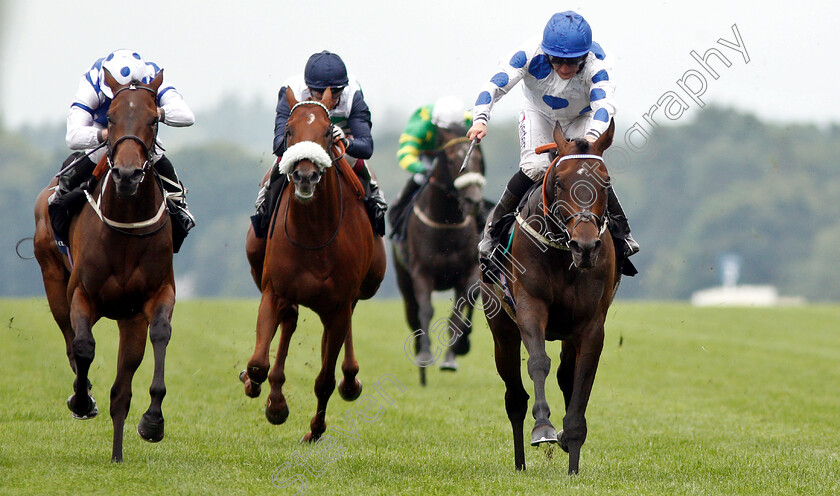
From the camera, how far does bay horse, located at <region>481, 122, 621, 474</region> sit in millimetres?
6996

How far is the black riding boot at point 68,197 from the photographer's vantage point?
8.16 meters

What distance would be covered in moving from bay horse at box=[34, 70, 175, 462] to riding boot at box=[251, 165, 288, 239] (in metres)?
0.97

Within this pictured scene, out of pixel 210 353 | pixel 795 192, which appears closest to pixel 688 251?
pixel 795 192

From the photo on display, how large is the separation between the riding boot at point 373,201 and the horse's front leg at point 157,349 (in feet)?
5.87

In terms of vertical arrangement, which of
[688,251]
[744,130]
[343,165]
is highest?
[744,130]

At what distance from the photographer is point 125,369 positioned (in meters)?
7.86

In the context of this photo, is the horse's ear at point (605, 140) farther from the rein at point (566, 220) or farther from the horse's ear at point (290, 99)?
the horse's ear at point (290, 99)

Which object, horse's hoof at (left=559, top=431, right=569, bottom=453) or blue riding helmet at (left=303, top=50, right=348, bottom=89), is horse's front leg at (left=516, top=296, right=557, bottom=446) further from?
blue riding helmet at (left=303, top=50, right=348, bottom=89)

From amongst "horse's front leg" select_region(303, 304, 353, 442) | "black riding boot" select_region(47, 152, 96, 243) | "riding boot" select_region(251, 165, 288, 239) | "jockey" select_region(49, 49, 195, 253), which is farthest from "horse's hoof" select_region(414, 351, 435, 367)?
"black riding boot" select_region(47, 152, 96, 243)

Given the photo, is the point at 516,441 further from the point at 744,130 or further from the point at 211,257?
the point at 744,130

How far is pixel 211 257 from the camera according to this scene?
66.6 m

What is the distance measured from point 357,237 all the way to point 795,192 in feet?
197

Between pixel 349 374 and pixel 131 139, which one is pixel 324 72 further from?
pixel 349 374

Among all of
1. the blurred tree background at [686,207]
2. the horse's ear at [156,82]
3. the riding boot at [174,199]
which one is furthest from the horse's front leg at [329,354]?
the blurred tree background at [686,207]
